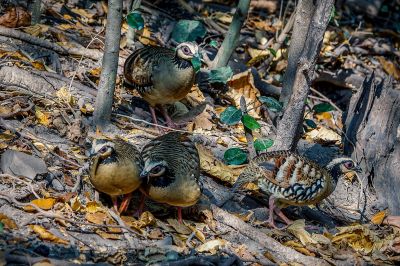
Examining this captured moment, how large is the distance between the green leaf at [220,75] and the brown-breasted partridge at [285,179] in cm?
224

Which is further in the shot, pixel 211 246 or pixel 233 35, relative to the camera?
pixel 233 35

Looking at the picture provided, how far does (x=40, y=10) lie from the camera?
886 cm

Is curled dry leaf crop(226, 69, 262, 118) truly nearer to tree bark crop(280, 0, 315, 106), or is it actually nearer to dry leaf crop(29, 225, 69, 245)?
tree bark crop(280, 0, 315, 106)

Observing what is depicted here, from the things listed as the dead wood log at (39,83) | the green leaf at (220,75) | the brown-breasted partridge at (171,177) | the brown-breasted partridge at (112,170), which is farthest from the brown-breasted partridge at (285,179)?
the green leaf at (220,75)

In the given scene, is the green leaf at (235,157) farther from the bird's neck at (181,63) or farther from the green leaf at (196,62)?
the green leaf at (196,62)

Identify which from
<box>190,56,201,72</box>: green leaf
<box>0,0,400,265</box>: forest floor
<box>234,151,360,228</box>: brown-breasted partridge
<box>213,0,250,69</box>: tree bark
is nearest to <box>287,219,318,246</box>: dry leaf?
<box>0,0,400,265</box>: forest floor

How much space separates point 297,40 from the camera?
870 centimetres

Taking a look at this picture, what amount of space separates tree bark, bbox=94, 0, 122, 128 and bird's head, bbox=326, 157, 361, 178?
2.42 meters

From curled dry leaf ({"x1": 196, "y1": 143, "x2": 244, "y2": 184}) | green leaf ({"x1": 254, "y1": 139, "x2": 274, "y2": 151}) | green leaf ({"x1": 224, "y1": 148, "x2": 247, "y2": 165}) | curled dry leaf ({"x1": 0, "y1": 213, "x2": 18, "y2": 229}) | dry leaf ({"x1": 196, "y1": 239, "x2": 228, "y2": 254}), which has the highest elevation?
green leaf ({"x1": 254, "y1": 139, "x2": 274, "y2": 151})

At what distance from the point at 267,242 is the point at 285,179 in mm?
779

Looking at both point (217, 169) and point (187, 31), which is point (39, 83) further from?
point (187, 31)

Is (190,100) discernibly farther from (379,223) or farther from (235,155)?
(379,223)

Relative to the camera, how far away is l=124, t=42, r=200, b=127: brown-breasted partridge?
809cm

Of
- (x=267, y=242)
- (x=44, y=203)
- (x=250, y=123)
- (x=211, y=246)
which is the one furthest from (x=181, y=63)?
(x=44, y=203)
